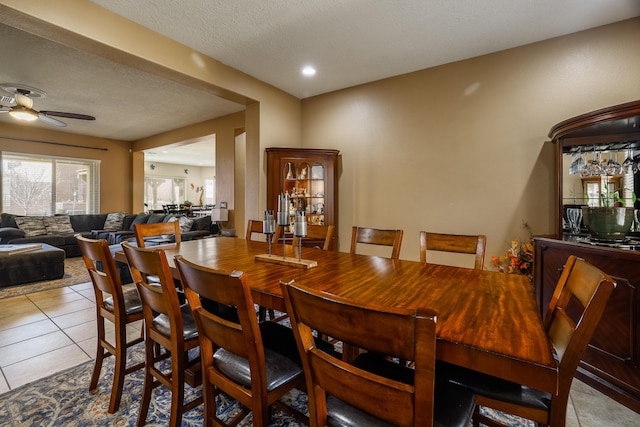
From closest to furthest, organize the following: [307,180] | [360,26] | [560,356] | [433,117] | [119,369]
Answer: [560,356]
[119,369]
[360,26]
[433,117]
[307,180]

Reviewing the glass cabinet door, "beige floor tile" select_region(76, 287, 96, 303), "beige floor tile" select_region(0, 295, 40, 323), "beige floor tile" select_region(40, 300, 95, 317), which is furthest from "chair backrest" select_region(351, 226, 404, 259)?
"beige floor tile" select_region(0, 295, 40, 323)

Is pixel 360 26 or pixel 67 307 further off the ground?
pixel 360 26

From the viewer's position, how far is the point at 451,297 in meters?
1.16

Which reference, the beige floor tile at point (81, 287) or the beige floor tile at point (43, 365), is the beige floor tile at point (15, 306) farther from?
the beige floor tile at point (43, 365)

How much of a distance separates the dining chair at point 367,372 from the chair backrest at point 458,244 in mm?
992

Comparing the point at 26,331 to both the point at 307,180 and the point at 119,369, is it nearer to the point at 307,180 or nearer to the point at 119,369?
the point at 119,369

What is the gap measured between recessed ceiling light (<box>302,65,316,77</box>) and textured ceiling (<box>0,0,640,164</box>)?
7cm

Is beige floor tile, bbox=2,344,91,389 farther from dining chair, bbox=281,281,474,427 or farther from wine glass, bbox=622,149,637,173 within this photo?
wine glass, bbox=622,149,637,173

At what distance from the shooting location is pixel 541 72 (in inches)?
107

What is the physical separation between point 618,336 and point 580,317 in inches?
51.7

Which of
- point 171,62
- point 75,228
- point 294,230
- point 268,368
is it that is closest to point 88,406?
point 268,368

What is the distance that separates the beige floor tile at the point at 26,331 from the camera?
96.2 inches

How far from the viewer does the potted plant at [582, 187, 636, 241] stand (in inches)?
76.0

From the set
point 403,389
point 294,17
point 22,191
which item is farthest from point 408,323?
point 22,191
